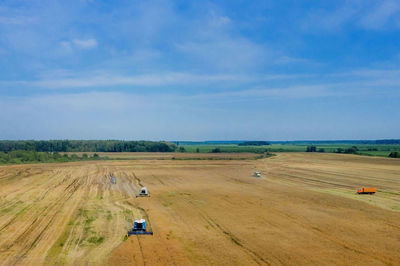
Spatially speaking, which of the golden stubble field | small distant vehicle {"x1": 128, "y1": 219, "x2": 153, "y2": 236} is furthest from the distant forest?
small distant vehicle {"x1": 128, "y1": 219, "x2": 153, "y2": 236}

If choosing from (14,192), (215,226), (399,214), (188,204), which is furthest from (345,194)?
(14,192)

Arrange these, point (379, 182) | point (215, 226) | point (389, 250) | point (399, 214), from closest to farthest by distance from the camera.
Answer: point (389, 250) < point (215, 226) < point (399, 214) < point (379, 182)

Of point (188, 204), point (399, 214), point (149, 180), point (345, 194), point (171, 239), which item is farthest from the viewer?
point (149, 180)

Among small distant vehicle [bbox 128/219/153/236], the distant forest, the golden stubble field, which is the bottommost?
the golden stubble field

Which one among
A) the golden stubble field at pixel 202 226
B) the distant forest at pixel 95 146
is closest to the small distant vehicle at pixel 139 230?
the golden stubble field at pixel 202 226

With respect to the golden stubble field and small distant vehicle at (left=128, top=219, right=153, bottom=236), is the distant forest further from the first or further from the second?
small distant vehicle at (left=128, top=219, right=153, bottom=236)

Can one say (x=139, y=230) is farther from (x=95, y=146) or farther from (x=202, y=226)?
(x=95, y=146)

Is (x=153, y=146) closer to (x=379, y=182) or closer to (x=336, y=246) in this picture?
(x=379, y=182)

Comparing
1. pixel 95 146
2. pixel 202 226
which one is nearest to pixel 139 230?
pixel 202 226
